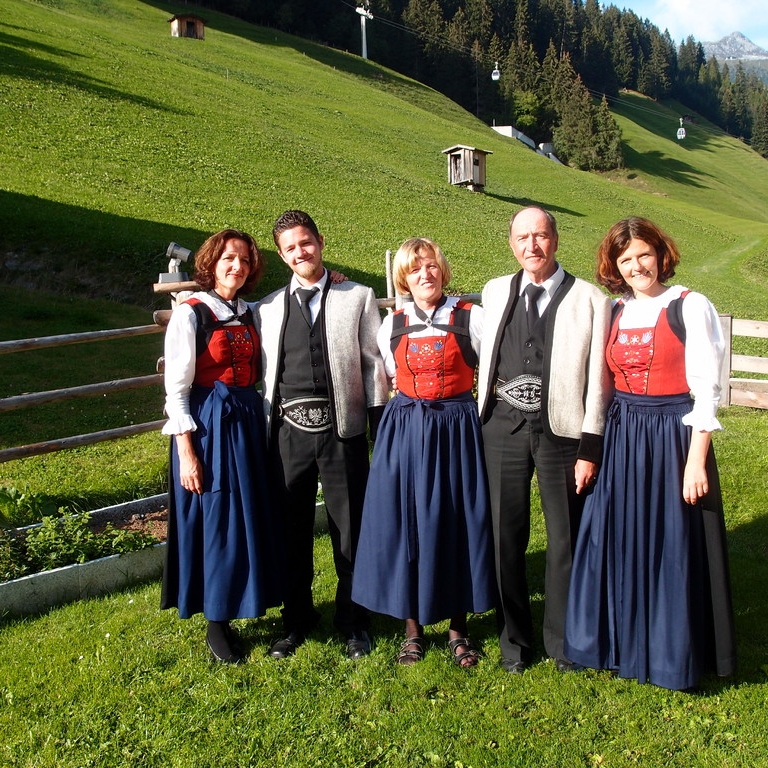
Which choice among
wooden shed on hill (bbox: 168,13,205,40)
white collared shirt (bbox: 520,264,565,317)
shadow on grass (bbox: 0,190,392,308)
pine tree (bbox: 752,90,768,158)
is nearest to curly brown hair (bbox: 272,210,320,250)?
white collared shirt (bbox: 520,264,565,317)

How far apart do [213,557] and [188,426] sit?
26.2 inches

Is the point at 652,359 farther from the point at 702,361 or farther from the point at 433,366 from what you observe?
Result: the point at 433,366

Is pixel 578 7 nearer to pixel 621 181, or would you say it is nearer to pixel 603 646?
pixel 621 181

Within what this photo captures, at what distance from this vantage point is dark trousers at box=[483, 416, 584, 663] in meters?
3.47

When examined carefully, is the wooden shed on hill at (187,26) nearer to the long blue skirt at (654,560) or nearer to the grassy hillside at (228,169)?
the grassy hillside at (228,169)

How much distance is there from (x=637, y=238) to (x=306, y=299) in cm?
161

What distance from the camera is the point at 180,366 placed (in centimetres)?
346

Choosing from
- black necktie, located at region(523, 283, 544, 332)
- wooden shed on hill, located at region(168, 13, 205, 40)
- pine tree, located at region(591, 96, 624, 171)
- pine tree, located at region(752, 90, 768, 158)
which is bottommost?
black necktie, located at region(523, 283, 544, 332)

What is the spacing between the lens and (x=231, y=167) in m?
22.5

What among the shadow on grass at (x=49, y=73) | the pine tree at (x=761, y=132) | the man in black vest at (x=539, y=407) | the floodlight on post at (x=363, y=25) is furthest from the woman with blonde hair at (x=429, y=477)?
the pine tree at (x=761, y=132)

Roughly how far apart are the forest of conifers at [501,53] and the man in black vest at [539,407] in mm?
57533

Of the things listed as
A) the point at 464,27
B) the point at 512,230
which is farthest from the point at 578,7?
the point at 512,230

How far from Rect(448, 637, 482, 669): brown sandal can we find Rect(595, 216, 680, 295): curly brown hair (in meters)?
1.94

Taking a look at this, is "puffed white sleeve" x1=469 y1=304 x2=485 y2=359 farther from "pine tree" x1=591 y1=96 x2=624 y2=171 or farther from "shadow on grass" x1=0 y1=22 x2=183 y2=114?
"pine tree" x1=591 y1=96 x2=624 y2=171
